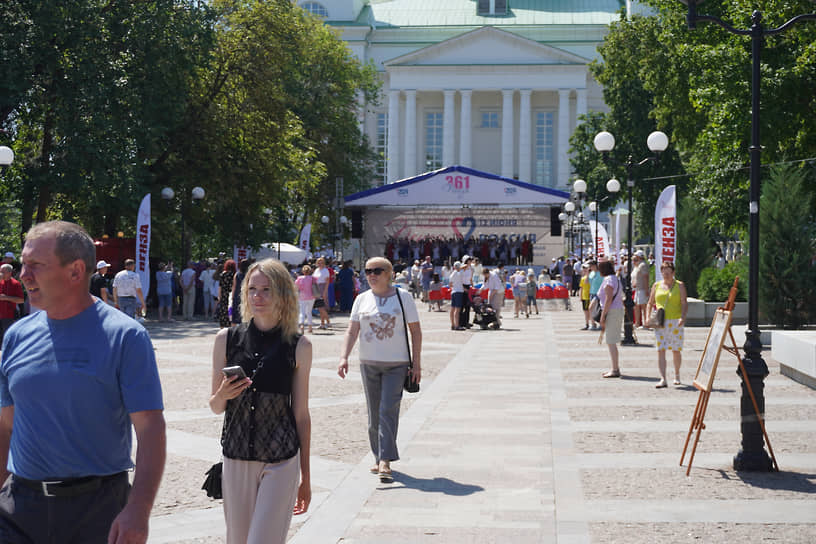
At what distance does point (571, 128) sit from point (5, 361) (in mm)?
90286

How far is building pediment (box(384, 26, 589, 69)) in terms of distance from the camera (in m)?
89.5

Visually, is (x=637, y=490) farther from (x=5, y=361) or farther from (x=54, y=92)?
(x=54, y=92)

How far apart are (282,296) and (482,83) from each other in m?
88.4

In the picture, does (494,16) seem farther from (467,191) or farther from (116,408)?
(116,408)

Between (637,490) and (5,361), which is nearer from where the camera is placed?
(5,361)

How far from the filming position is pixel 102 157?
29.4 meters

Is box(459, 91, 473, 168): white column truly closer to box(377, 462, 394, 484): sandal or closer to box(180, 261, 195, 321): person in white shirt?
box(180, 261, 195, 321): person in white shirt

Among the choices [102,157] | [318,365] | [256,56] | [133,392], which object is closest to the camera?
[133,392]

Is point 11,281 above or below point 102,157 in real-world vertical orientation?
below

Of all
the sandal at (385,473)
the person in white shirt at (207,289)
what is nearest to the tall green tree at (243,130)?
the person in white shirt at (207,289)

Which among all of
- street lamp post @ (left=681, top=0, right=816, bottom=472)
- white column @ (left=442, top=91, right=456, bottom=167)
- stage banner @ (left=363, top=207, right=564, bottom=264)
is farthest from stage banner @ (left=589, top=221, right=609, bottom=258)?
white column @ (left=442, top=91, right=456, bottom=167)

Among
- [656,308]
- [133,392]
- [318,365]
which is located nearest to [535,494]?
[133,392]

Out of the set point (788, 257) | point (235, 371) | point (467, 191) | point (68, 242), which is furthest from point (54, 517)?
point (467, 191)

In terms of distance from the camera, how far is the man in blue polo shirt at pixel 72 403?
332cm
